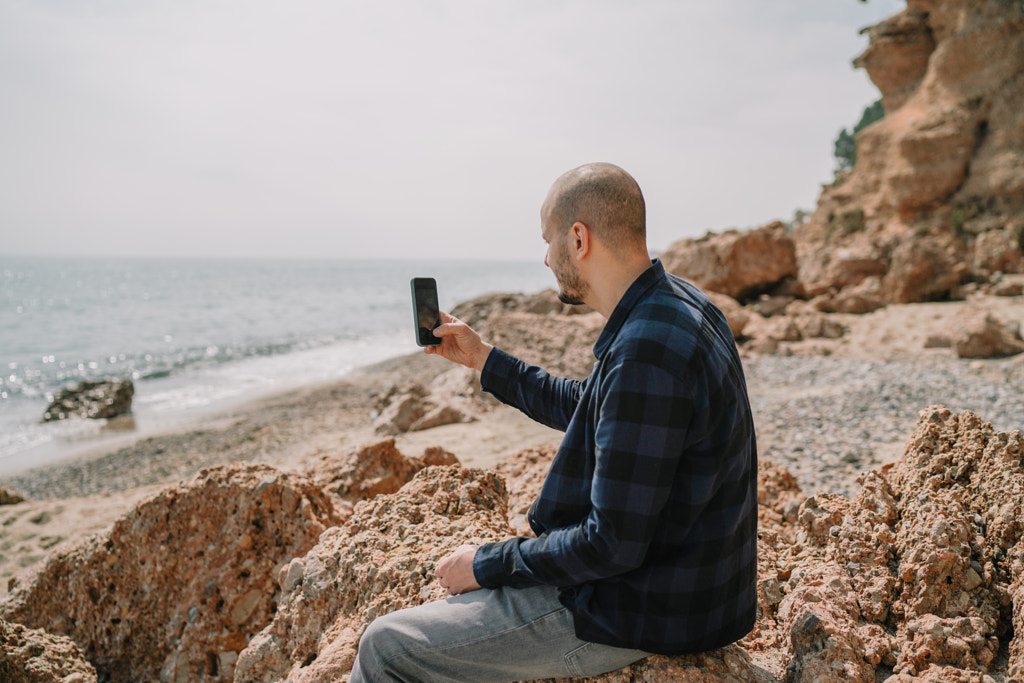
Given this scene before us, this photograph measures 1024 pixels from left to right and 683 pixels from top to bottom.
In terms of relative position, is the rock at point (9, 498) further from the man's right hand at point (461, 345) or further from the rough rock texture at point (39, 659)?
the man's right hand at point (461, 345)

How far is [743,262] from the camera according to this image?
16062mm

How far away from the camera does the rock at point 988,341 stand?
10.4m

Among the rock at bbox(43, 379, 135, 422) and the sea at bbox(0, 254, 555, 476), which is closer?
the sea at bbox(0, 254, 555, 476)

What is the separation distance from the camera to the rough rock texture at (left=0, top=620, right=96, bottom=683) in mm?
2812

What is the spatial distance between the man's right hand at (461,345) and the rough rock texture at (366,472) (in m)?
1.74

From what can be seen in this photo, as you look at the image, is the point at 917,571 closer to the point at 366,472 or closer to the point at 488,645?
the point at 488,645

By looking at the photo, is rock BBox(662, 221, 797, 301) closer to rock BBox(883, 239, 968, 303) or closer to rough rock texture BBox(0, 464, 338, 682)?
rock BBox(883, 239, 968, 303)

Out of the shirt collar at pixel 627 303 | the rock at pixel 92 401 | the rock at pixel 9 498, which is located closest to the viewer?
the shirt collar at pixel 627 303

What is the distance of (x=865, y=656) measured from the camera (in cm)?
216

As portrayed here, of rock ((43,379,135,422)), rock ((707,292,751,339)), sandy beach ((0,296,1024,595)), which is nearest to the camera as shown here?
sandy beach ((0,296,1024,595))

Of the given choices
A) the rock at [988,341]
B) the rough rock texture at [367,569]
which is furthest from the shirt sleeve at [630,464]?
the rock at [988,341]

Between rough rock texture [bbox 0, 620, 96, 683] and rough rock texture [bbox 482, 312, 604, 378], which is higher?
rough rock texture [bbox 482, 312, 604, 378]

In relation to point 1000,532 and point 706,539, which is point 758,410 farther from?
point 706,539

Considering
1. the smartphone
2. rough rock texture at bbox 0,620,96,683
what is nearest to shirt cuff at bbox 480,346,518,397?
the smartphone
